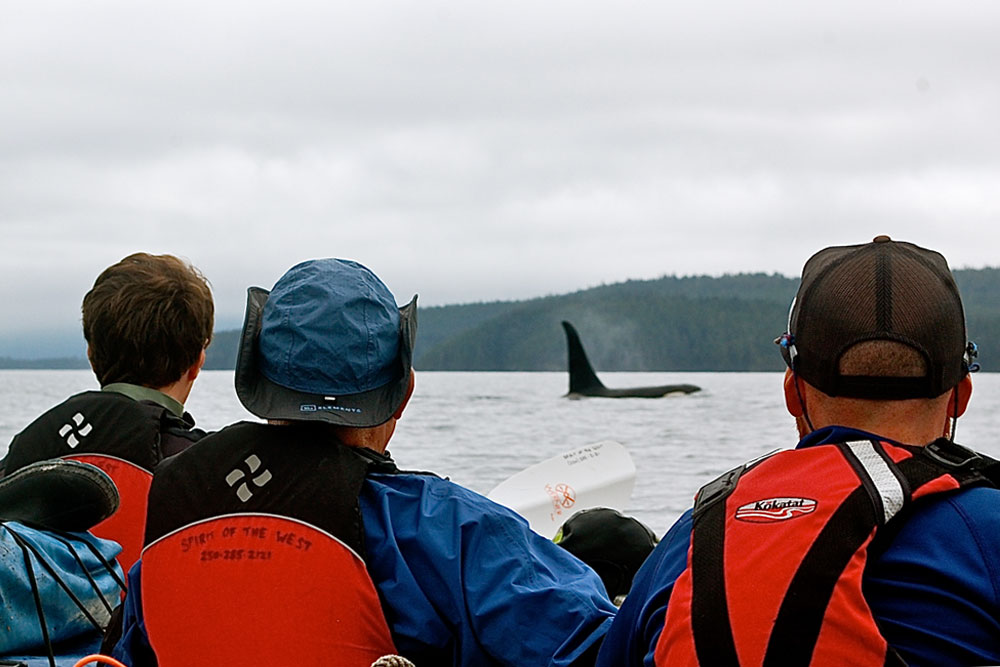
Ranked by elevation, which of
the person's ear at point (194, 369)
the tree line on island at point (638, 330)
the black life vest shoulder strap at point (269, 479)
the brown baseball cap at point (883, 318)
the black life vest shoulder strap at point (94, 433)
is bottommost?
the tree line on island at point (638, 330)

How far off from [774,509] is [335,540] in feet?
3.02

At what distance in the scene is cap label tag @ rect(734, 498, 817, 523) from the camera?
1.95 metres

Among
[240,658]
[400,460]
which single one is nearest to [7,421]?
[400,460]

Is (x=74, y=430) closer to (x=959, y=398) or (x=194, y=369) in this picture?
(x=194, y=369)

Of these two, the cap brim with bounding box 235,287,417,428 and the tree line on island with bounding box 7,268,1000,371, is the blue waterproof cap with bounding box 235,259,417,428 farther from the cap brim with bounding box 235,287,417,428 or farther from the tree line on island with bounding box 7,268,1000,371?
the tree line on island with bounding box 7,268,1000,371

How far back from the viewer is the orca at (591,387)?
5059cm

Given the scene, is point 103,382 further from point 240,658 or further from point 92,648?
point 240,658

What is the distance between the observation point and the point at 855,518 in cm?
191

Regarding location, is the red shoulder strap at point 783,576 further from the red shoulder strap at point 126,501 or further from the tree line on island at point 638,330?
the tree line on island at point 638,330

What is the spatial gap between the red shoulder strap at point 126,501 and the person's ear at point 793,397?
2.12 m

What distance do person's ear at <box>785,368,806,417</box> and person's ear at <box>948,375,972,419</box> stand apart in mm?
258

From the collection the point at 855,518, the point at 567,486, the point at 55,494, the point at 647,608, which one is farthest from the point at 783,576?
the point at 567,486

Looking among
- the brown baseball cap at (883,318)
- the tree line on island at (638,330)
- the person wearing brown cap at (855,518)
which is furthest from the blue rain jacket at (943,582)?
the tree line on island at (638,330)

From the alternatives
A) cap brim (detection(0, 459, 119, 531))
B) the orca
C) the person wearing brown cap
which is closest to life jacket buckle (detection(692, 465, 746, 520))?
the person wearing brown cap
